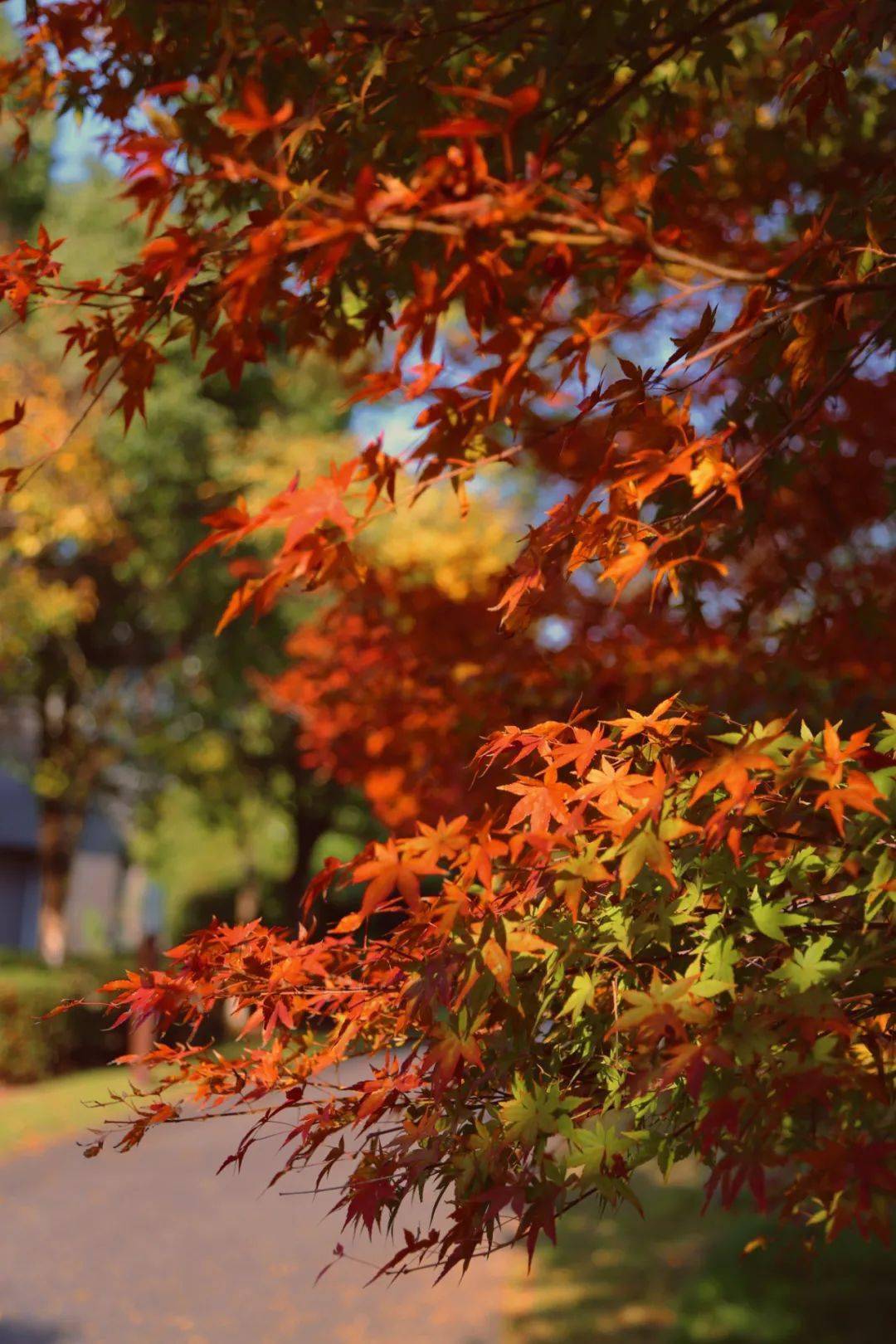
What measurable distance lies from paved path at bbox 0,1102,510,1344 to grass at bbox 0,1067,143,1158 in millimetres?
816

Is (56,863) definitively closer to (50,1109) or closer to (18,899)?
(50,1109)

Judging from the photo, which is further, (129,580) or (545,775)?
(129,580)

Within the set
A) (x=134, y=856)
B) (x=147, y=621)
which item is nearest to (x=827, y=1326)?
(x=147, y=621)

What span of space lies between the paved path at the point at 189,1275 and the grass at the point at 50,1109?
0.82m

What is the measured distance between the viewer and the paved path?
6898 millimetres

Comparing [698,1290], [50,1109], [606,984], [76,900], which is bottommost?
[698,1290]

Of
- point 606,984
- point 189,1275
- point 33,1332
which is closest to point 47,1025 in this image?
point 189,1275

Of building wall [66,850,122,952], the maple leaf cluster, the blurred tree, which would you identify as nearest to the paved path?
the maple leaf cluster

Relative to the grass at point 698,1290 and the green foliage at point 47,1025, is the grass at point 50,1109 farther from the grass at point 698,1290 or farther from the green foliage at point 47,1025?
the grass at point 698,1290

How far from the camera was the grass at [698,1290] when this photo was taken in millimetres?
5785

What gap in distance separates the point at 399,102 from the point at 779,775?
2002mm

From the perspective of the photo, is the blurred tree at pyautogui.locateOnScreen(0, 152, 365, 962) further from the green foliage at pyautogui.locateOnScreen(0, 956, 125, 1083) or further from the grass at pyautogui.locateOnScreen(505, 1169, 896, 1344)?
the grass at pyautogui.locateOnScreen(505, 1169, 896, 1344)

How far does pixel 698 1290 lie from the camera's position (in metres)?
6.33

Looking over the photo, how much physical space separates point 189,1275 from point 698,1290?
133 inches
